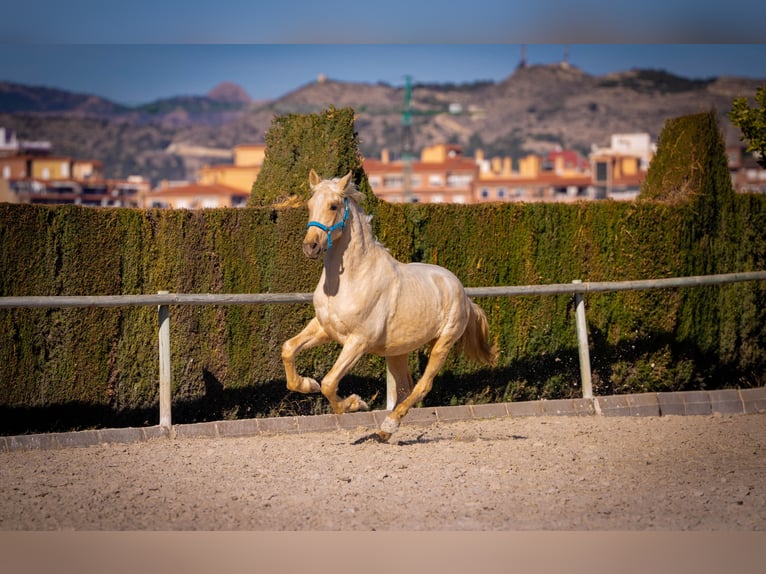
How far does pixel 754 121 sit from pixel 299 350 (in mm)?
7818

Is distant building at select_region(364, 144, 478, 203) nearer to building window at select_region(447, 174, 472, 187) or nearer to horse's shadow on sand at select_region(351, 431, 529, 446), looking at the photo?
building window at select_region(447, 174, 472, 187)

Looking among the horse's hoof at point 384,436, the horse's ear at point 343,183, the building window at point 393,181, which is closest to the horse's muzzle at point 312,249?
the horse's ear at point 343,183

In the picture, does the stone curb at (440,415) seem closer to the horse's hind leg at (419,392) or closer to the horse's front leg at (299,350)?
the horse's hind leg at (419,392)

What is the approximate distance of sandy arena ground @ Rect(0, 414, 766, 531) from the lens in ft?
19.7

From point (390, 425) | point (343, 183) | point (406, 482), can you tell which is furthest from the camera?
point (390, 425)

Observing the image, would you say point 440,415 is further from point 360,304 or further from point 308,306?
point 360,304

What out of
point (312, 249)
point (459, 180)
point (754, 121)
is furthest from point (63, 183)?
point (312, 249)

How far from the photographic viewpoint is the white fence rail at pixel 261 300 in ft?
28.0

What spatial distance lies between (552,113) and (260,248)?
181571 millimetres

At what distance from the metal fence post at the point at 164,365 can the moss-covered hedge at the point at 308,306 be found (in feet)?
1.40

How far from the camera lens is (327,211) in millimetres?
7281

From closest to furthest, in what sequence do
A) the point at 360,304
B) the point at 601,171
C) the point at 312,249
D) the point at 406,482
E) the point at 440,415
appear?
the point at 312,249, the point at 406,482, the point at 360,304, the point at 440,415, the point at 601,171

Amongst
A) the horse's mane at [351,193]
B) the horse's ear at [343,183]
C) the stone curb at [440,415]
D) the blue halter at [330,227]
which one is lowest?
the stone curb at [440,415]

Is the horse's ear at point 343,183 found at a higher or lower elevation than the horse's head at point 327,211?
higher
